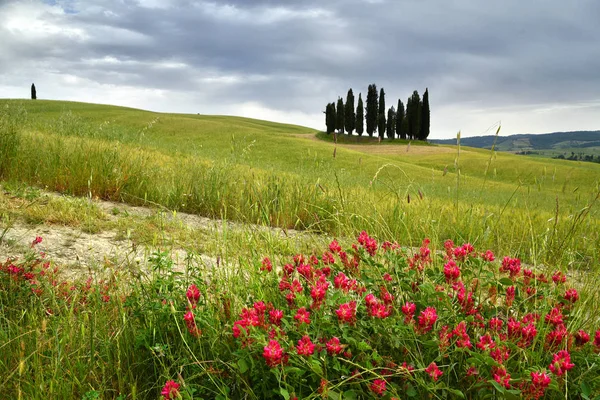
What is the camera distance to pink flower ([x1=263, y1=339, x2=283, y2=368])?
1432 mm

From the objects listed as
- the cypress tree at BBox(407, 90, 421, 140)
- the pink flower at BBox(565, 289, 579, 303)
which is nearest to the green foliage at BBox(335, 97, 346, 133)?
the cypress tree at BBox(407, 90, 421, 140)

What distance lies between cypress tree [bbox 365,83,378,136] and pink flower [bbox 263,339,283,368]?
65.6 meters

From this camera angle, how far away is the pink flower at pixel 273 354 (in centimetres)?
143

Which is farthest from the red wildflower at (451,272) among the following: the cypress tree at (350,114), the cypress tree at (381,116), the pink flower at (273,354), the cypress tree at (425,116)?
the cypress tree at (425,116)

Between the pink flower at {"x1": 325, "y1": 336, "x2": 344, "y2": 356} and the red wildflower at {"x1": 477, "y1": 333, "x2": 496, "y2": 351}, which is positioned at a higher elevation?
the pink flower at {"x1": 325, "y1": 336, "x2": 344, "y2": 356}

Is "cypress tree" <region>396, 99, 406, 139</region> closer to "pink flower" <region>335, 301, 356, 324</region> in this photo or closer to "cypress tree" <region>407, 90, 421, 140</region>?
"cypress tree" <region>407, 90, 421, 140</region>

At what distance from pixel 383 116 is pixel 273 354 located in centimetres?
6392

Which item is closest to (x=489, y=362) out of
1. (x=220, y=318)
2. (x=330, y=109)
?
(x=220, y=318)

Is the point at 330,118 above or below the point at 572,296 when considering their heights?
above

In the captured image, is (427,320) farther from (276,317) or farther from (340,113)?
(340,113)

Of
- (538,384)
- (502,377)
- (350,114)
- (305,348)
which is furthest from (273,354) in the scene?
(350,114)

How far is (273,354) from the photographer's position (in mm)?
1433

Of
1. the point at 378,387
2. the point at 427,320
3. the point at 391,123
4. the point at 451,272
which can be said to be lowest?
the point at 378,387

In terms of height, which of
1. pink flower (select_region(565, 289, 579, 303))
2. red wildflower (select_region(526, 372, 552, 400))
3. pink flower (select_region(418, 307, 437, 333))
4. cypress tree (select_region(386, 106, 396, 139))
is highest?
cypress tree (select_region(386, 106, 396, 139))
